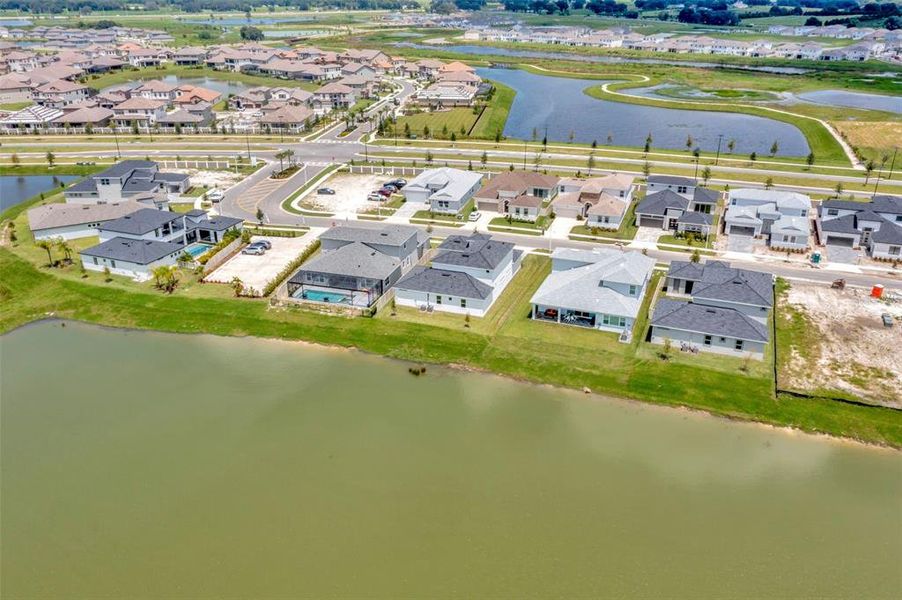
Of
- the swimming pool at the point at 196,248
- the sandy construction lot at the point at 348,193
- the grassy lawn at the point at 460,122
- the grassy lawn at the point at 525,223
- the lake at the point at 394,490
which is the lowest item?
the lake at the point at 394,490

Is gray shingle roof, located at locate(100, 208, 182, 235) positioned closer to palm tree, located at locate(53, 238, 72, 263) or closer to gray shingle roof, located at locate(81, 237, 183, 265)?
gray shingle roof, located at locate(81, 237, 183, 265)

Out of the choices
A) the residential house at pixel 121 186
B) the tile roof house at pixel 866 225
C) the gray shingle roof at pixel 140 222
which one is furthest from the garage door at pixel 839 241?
the residential house at pixel 121 186

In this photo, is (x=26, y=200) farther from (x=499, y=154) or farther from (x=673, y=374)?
(x=673, y=374)

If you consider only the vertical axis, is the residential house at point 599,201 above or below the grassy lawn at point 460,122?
below

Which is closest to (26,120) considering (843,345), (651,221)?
(651,221)

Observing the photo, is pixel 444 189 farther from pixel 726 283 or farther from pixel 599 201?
pixel 726 283

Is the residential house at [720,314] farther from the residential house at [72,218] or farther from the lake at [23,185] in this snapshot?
the lake at [23,185]

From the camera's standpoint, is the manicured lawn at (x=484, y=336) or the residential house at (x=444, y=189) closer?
the manicured lawn at (x=484, y=336)
